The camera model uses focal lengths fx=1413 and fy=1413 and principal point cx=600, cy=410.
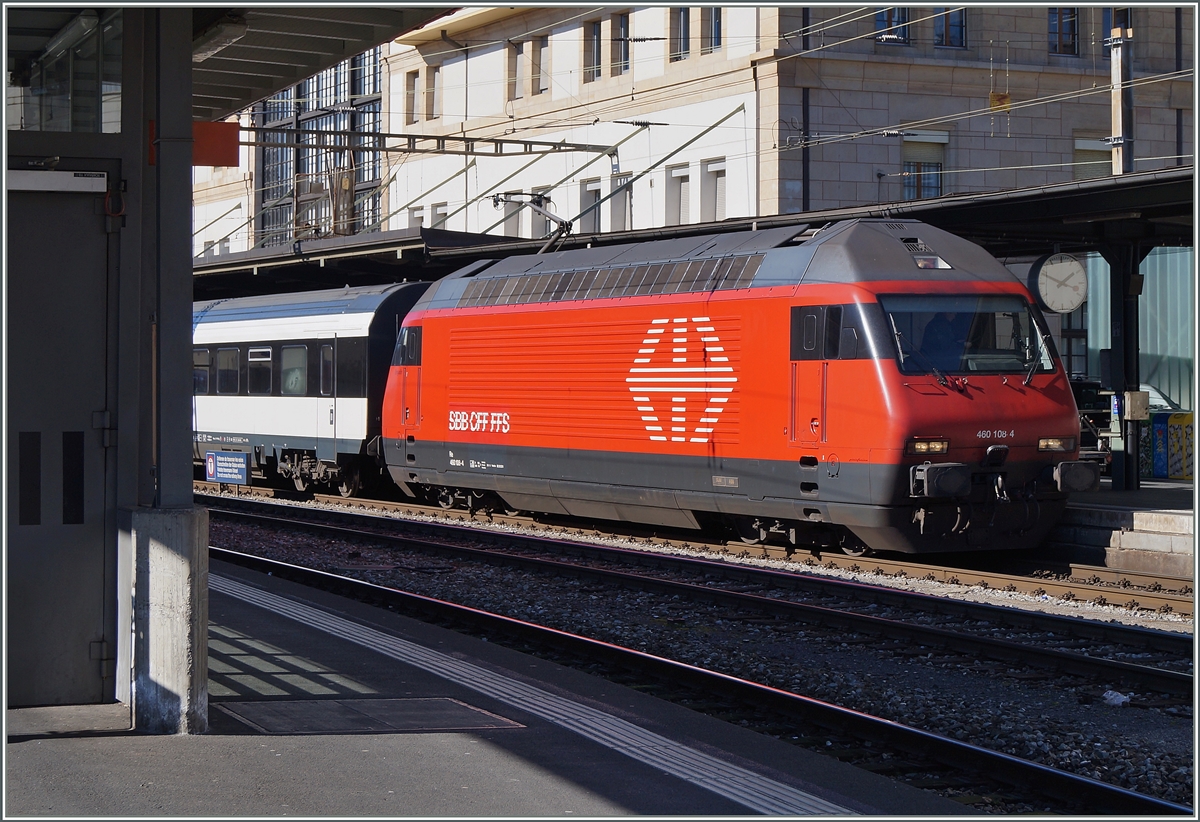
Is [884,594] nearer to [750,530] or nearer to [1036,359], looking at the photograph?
[1036,359]

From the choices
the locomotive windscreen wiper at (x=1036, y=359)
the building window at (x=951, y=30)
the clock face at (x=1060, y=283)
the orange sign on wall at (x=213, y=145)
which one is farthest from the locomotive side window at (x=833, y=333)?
the building window at (x=951, y=30)

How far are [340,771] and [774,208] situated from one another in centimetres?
2577

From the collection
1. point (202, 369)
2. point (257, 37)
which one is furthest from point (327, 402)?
point (257, 37)

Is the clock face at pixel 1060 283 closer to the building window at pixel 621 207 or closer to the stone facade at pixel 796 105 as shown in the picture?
the stone facade at pixel 796 105

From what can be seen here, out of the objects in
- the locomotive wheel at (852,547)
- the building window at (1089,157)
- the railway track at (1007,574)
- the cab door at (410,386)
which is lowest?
the railway track at (1007,574)

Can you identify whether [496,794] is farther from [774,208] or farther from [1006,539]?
[774,208]

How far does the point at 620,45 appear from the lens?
34.8 meters

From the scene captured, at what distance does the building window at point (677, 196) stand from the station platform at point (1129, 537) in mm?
18189

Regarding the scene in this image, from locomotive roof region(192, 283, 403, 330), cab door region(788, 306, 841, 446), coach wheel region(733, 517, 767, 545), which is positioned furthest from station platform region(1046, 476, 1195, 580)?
locomotive roof region(192, 283, 403, 330)

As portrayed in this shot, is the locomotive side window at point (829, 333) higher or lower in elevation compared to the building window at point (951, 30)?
lower

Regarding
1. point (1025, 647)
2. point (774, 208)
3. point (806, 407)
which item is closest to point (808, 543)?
point (806, 407)

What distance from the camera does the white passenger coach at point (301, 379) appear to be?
2159 cm

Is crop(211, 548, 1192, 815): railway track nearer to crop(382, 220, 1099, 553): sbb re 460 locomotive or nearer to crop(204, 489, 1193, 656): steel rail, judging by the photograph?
crop(204, 489, 1193, 656): steel rail

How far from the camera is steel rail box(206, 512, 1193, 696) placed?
8578 millimetres
